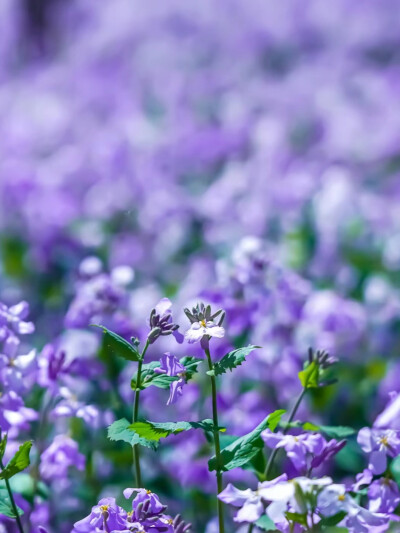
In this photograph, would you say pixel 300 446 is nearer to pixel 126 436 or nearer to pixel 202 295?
pixel 126 436

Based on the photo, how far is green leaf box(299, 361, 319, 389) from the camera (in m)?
1.41

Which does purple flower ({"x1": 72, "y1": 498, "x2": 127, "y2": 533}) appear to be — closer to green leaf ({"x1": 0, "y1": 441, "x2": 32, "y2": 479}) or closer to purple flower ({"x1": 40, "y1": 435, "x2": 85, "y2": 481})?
green leaf ({"x1": 0, "y1": 441, "x2": 32, "y2": 479})

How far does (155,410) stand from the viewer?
233 cm

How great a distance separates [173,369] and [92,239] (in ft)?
7.70

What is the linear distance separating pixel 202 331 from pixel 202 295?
81cm

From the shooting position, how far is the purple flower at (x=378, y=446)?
4.19 feet

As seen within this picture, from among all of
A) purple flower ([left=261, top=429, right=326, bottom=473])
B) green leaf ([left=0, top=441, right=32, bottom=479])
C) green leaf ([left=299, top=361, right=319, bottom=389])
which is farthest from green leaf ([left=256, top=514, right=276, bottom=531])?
green leaf ([left=0, top=441, right=32, bottom=479])

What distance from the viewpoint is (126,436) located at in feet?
4.11

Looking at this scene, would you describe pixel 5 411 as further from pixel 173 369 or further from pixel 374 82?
pixel 374 82

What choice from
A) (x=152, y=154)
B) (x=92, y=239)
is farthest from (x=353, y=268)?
(x=152, y=154)

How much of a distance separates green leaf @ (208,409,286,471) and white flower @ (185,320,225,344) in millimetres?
146

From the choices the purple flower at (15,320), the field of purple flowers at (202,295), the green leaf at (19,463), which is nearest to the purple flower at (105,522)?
the field of purple flowers at (202,295)

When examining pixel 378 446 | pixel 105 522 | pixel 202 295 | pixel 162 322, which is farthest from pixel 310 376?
pixel 202 295

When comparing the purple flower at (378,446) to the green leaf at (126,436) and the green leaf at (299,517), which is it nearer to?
the green leaf at (299,517)
